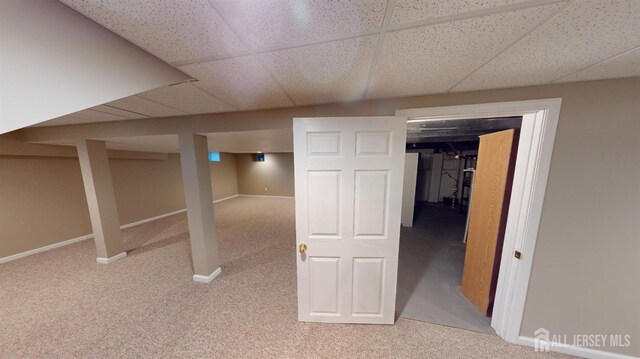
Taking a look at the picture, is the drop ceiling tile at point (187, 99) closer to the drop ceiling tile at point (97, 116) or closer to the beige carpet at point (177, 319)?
the drop ceiling tile at point (97, 116)

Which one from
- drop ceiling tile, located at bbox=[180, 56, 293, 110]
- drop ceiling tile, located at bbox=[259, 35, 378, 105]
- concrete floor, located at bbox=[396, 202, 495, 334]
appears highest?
drop ceiling tile, located at bbox=[259, 35, 378, 105]

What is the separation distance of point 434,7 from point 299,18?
49 cm

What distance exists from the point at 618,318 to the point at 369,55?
8.66 ft

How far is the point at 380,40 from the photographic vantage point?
2.75 ft

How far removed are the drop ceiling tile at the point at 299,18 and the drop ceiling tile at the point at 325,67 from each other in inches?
3.2

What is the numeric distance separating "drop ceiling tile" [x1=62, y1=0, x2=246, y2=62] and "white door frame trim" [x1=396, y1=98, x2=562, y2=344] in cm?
136

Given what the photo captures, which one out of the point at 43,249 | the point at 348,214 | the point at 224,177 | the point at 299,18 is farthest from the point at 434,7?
the point at 224,177

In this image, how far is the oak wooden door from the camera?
5.63 ft

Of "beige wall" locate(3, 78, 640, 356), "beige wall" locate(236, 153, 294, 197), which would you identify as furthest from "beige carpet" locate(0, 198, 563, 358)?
"beige wall" locate(236, 153, 294, 197)

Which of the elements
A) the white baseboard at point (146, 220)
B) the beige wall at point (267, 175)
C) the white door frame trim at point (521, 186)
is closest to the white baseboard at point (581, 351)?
the white door frame trim at point (521, 186)

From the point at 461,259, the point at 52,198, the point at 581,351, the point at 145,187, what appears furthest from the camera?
the point at 145,187

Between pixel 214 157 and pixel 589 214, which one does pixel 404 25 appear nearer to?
pixel 589 214

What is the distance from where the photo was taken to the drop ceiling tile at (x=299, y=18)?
0.64 metres

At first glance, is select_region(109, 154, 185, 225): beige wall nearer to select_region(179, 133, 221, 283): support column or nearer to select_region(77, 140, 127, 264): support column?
select_region(77, 140, 127, 264): support column
